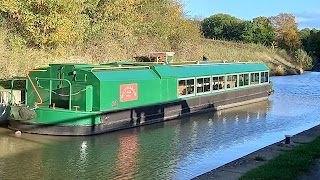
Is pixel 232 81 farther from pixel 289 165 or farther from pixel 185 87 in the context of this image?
pixel 289 165

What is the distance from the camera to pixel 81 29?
21.5 metres

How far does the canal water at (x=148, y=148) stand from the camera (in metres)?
9.65

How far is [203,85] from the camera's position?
18.5 meters

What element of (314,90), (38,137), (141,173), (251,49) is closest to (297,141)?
(141,173)

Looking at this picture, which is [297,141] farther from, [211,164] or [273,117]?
[273,117]

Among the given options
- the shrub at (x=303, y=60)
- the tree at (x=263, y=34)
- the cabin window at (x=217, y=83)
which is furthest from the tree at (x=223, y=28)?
the cabin window at (x=217, y=83)

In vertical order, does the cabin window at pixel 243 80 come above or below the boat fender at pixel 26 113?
above

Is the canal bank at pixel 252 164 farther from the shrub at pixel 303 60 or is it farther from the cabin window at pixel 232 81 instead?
the shrub at pixel 303 60

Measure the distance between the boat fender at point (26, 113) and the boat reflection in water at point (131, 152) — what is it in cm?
53

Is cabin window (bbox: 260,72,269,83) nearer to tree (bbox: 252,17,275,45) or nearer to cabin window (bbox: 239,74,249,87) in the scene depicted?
cabin window (bbox: 239,74,249,87)

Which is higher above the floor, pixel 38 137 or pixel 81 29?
pixel 81 29

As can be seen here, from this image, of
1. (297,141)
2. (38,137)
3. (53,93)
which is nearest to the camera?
(297,141)

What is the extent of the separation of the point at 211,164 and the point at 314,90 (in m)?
21.4

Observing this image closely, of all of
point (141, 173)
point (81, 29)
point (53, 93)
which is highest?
point (81, 29)
